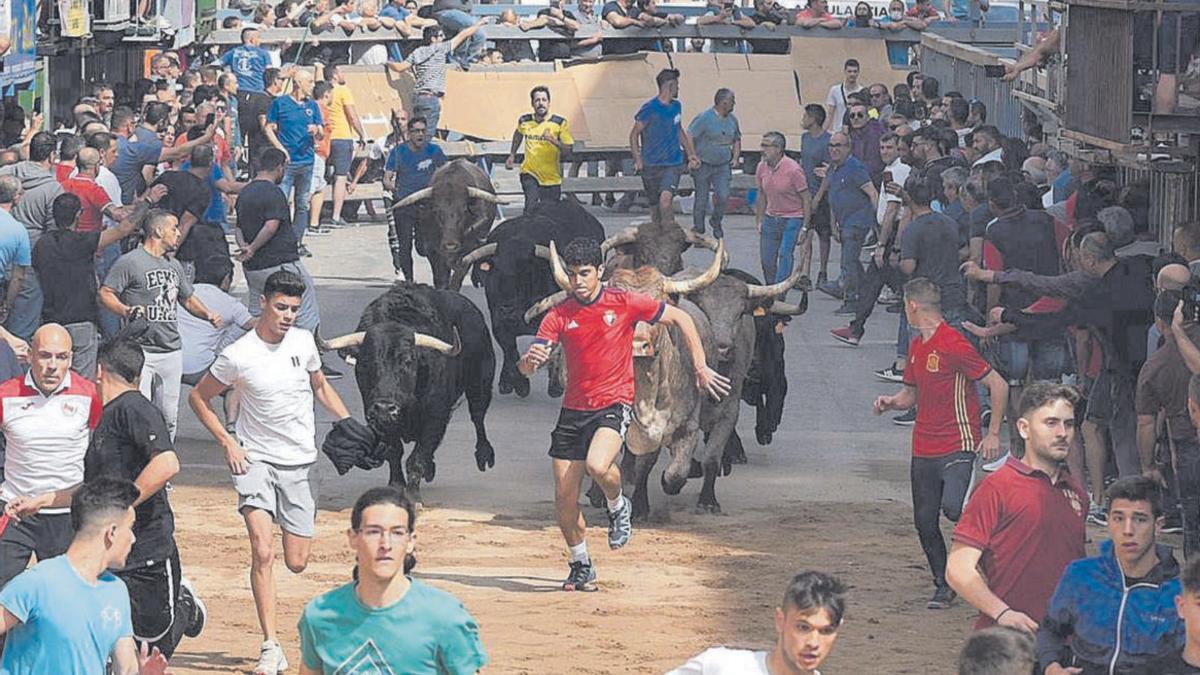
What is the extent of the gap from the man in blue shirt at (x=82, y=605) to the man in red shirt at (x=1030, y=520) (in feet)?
9.23

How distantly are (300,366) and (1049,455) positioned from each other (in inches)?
148

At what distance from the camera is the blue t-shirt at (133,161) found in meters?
18.7

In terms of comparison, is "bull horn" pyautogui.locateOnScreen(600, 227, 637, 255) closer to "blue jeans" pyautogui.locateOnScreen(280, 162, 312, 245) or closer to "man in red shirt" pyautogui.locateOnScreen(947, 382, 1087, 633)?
"blue jeans" pyautogui.locateOnScreen(280, 162, 312, 245)

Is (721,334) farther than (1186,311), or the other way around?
(721,334)

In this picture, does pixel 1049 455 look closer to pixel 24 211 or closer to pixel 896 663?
pixel 896 663

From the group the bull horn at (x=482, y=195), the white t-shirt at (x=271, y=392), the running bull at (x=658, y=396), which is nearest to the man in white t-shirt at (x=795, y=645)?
the white t-shirt at (x=271, y=392)

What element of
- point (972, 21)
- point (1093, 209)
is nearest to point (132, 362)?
point (1093, 209)

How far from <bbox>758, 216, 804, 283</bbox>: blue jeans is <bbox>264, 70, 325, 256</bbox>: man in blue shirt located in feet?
18.1

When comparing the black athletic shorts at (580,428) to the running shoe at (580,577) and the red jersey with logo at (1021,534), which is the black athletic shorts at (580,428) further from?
the red jersey with logo at (1021,534)

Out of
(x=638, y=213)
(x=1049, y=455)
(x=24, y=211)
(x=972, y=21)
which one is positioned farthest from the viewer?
(x=972, y=21)

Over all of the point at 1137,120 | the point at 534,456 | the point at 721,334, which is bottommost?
the point at 534,456

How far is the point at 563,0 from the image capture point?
114 feet

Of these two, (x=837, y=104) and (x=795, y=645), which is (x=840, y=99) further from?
(x=795, y=645)

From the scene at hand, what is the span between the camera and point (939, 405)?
36.3ft
